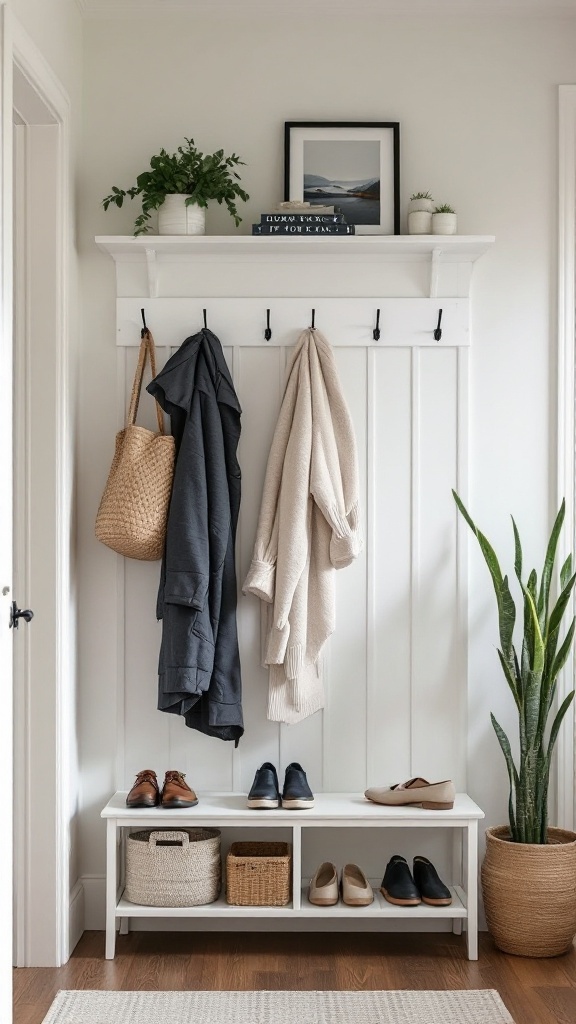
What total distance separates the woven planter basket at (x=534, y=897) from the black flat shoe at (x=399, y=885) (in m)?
0.23

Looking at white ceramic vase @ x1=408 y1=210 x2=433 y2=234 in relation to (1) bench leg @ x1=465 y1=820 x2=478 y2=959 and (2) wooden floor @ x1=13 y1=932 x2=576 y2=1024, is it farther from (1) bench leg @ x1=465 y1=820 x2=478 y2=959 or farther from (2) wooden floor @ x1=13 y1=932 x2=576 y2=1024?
(2) wooden floor @ x1=13 y1=932 x2=576 y2=1024

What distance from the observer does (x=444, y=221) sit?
2.93 metres

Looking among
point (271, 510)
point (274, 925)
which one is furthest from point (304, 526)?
point (274, 925)

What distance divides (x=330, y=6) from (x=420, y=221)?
0.73 meters

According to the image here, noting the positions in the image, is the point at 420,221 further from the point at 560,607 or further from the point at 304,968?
the point at 304,968

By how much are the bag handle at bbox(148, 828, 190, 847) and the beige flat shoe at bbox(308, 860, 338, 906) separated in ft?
1.26

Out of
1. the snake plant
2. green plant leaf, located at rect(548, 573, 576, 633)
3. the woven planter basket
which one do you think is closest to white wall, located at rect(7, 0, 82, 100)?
the snake plant

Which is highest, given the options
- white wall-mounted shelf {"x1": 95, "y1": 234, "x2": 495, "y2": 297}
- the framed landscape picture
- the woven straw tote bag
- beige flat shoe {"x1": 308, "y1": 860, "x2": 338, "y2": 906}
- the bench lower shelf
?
the framed landscape picture

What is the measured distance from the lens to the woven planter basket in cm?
273

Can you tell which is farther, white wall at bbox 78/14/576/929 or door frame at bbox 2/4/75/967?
white wall at bbox 78/14/576/929

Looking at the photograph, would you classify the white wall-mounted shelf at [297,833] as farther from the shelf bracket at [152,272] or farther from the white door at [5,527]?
the shelf bracket at [152,272]

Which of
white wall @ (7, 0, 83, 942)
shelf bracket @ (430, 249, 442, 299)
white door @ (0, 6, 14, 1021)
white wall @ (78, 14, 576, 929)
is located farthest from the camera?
white wall @ (78, 14, 576, 929)

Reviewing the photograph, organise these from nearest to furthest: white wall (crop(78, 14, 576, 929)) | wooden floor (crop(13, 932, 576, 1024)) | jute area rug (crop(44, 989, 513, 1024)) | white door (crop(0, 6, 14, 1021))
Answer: white door (crop(0, 6, 14, 1021))
jute area rug (crop(44, 989, 513, 1024))
wooden floor (crop(13, 932, 576, 1024))
white wall (crop(78, 14, 576, 929))

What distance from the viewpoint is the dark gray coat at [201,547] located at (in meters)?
2.76
